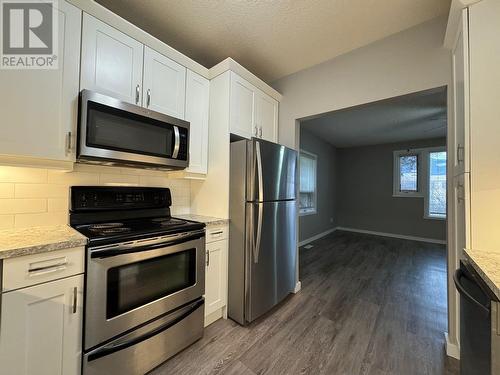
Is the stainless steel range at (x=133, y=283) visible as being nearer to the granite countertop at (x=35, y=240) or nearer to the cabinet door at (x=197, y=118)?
the granite countertop at (x=35, y=240)

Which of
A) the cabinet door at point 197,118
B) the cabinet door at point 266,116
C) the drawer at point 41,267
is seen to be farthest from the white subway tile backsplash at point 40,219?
the cabinet door at point 266,116

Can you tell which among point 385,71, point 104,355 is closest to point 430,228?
point 385,71

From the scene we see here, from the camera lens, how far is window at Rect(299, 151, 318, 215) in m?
4.74

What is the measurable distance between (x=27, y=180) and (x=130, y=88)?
3.03ft

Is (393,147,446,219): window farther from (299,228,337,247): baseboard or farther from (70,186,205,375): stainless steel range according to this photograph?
(70,186,205,375): stainless steel range

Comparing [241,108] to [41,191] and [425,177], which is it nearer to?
[41,191]

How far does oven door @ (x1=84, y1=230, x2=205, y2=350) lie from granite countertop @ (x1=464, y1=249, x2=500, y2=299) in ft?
5.09

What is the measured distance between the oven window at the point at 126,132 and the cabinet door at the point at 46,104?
12 cm

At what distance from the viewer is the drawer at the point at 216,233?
182 centimetres

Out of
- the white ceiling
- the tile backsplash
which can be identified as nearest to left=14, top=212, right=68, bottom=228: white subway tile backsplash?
the tile backsplash

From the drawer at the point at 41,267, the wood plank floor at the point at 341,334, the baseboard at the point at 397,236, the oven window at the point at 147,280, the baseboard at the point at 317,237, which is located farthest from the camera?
the baseboard at the point at 397,236

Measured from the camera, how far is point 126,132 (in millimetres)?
1503

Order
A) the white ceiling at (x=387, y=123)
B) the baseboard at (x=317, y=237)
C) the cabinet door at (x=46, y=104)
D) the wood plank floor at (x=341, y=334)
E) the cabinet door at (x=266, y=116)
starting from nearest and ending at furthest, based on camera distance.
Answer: the cabinet door at (x=46, y=104), the wood plank floor at (x=341, y=334), the cabinet door at (x=266, y=116), the white ceiling at (x=387, y=123), the baseboard at (x=317, y=237)

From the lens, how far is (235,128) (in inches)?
80.4
